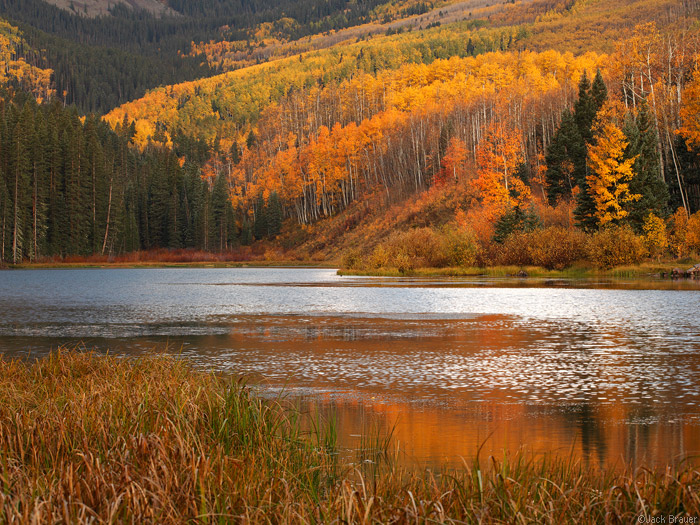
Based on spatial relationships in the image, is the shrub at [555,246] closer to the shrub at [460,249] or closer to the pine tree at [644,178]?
the pine tree at [644,178]

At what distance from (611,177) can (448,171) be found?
44.3 m

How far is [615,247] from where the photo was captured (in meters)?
57.0

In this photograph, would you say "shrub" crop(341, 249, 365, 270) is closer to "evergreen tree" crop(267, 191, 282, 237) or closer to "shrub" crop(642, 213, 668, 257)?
"shrub" crop(642, 213, 668, 257)

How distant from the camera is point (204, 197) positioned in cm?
13275

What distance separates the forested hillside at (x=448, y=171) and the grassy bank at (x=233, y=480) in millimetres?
53453

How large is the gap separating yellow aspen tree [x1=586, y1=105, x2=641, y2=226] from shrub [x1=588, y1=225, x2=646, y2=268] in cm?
175

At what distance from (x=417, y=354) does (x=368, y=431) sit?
808cm

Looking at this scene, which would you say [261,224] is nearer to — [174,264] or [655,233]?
[174,264]

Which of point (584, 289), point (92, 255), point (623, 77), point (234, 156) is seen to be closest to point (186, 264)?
point (92, 255)

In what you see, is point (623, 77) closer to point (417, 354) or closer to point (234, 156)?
point (417, 354)

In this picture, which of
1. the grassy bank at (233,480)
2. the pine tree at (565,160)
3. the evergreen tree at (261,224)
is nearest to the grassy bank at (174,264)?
the evergreen tree at (261,224)

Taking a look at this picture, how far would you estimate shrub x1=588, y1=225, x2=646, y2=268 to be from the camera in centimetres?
5619

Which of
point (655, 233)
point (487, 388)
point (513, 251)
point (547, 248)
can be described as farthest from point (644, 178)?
point (487, 388)

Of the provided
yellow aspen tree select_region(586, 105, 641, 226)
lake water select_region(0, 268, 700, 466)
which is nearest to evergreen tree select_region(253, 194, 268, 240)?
yellow aspen tree select_region(586, 105, 641, 226)
